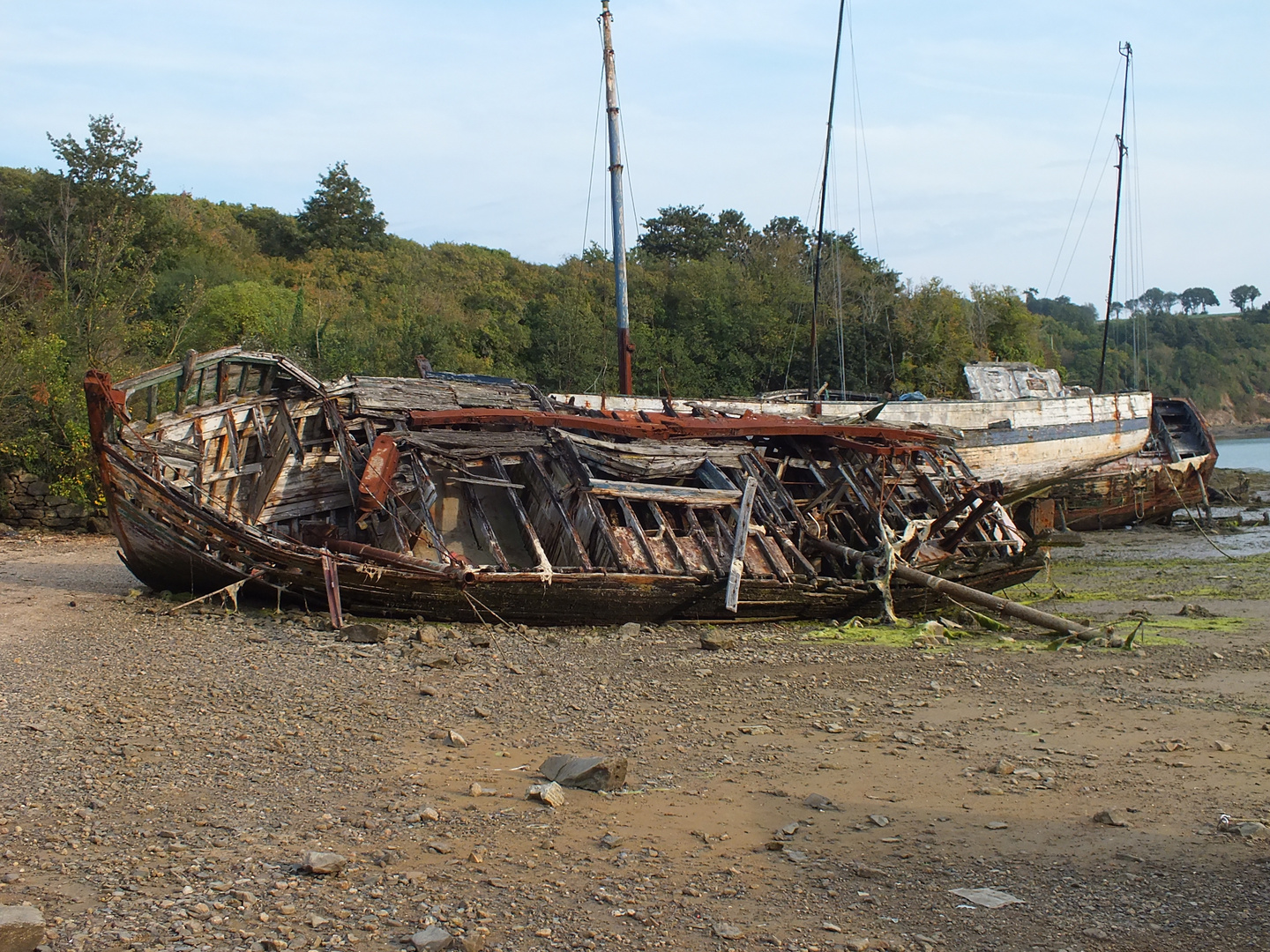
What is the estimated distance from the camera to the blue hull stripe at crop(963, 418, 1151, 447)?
26.4 meters

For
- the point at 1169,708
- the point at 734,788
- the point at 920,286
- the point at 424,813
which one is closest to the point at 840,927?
the point at 734,788

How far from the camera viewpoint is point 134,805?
555cm

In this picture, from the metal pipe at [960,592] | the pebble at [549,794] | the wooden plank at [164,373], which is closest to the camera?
the pebble at [549,794]

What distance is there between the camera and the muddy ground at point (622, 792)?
4426 millimetres

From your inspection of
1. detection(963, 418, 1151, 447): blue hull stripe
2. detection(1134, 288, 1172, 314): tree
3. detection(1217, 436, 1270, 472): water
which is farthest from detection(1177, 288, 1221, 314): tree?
detection(963, 418, 1151, 447): blue hull stripe

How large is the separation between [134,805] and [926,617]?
10427mm

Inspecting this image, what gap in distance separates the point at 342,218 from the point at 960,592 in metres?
34.8

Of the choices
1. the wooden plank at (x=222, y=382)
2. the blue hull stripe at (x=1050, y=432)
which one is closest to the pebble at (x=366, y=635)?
the wooden plank at (x=222, y=382)

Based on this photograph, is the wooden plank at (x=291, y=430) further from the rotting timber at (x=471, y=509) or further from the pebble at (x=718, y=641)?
the pebble at (x=718, y=641)

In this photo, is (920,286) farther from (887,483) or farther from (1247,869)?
(1247,869)

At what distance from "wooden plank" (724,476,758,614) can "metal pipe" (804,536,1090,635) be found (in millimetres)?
1362

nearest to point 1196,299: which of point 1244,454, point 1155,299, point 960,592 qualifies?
point 1155,299

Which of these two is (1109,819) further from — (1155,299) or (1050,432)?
(1155,299)

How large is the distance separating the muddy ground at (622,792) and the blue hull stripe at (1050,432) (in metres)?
15.8
